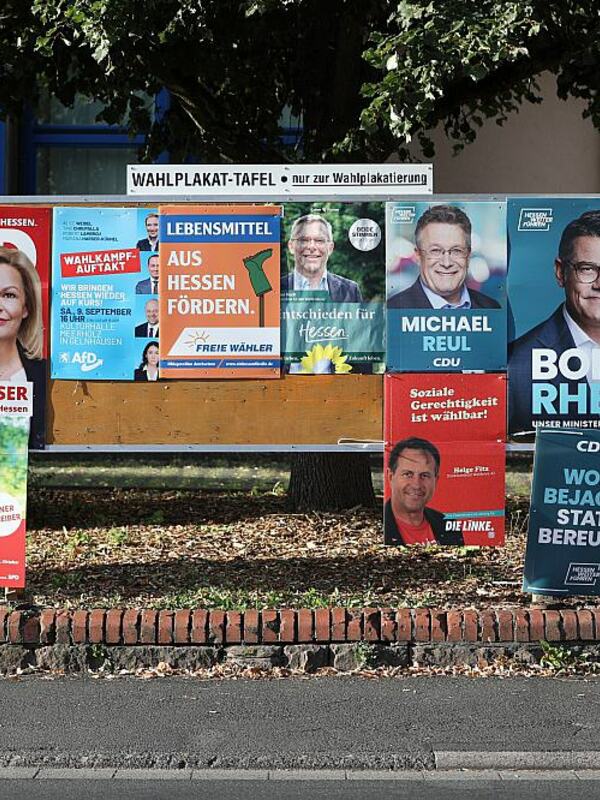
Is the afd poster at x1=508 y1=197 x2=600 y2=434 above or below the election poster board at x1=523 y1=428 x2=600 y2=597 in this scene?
above

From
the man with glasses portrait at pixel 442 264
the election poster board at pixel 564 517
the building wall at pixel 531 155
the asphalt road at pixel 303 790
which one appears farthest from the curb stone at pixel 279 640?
A: the building wall at pixel 531 155

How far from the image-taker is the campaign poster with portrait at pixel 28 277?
25.9ft

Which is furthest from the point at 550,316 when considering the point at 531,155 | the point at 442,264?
the point at 531,155

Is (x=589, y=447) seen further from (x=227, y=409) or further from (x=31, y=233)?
(x=31, y=233)

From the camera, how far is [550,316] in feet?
26.0

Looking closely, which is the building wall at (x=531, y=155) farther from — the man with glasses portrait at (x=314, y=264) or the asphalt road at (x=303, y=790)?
the asphalt road at (x=303, y=790)

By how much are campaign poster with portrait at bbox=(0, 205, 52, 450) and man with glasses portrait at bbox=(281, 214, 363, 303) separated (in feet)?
4.59

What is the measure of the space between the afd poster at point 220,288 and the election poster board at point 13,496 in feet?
3.30

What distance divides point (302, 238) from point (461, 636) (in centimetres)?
253

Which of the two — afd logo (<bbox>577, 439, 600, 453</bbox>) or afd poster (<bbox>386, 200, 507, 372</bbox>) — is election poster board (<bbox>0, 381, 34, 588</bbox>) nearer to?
afd poster (<bbox>386, 200, 507, 372</bbox>)

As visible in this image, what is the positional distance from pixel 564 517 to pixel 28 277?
333cm

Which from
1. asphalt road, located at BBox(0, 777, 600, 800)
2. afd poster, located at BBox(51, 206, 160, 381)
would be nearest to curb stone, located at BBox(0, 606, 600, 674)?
asphalt road, located at BBox(0, 777, 600, 800)

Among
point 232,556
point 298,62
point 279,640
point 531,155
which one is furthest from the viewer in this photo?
point 531,155

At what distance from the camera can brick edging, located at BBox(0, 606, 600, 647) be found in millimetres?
6699
